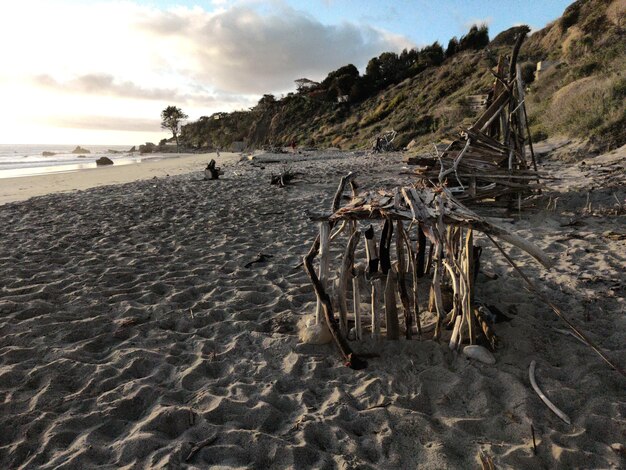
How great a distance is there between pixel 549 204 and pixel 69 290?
8.30 m

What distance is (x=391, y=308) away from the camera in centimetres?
362

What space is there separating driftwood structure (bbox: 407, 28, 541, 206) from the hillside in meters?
1.04

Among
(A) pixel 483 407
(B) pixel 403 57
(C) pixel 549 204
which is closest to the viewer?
(A) pixel 483 407

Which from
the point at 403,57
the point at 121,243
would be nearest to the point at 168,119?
the point at 403,57

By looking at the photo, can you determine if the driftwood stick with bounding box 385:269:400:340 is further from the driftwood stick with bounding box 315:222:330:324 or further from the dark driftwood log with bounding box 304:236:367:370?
the driftwood stick with bounding box 315:222:330:324

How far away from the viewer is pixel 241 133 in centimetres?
6400

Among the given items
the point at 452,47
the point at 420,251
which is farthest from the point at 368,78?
the point at 420,251

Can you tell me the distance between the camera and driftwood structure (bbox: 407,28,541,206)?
6.40 metres

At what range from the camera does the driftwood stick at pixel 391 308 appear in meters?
3.56

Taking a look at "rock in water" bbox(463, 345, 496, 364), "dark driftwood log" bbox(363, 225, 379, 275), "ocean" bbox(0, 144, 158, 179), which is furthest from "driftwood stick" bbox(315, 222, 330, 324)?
"ocean" bbox(0, 144, 158, 179)

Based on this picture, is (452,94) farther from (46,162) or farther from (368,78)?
(46,162)

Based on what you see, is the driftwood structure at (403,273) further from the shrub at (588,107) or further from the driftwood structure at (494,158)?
the shrub at (588,107)

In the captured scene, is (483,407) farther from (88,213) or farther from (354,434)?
(88,213)

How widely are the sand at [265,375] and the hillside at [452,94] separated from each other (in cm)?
505
